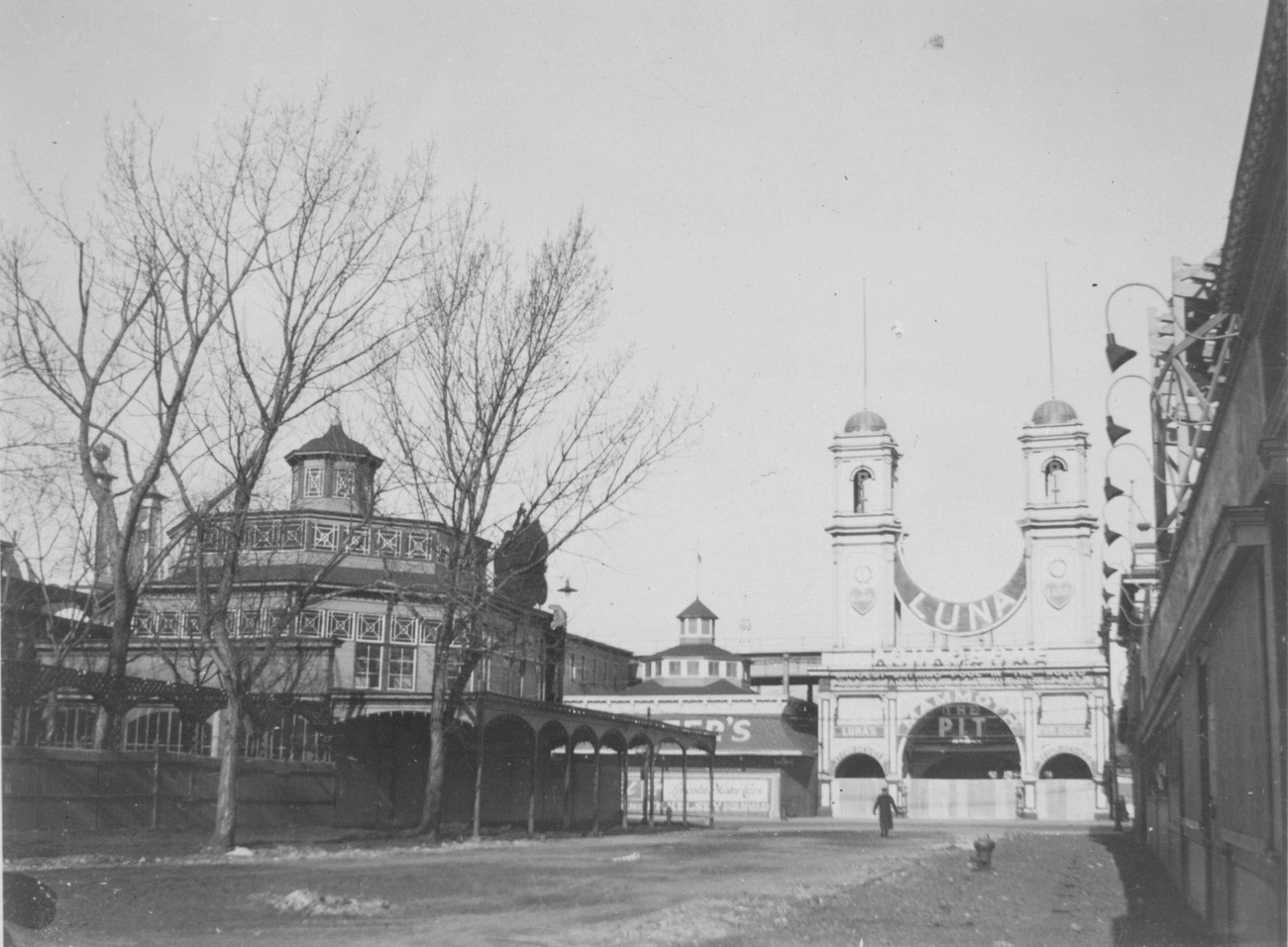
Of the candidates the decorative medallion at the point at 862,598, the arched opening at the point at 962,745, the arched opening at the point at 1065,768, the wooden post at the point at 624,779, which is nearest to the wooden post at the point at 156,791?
the wooden post at the point at 624,779

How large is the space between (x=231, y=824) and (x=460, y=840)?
6.22 meters

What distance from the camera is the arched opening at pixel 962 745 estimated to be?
6806 cm

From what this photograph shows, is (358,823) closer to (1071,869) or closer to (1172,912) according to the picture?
(1071,869)

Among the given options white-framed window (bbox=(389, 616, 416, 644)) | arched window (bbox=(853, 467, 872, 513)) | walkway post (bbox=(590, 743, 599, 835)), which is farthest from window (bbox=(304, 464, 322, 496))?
arched window (bbox=(853, 467, 872, 513))

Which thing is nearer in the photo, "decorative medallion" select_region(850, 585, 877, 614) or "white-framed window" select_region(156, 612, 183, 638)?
"white-framed window" select_region(156, 612, 183, 638)

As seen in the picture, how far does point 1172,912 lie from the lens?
15.8 m

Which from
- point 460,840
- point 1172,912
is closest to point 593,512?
point 460,840

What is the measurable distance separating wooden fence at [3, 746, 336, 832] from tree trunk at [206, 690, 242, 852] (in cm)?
296

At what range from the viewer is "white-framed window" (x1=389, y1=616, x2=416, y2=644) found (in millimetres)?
43656

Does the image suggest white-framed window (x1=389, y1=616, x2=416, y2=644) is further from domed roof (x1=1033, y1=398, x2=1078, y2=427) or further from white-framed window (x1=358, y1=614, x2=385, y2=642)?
domed roof (x1=1033, y1=398, x2=1078, y2=427)

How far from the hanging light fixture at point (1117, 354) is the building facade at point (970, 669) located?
5234 cm

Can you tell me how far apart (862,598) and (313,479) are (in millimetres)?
33002

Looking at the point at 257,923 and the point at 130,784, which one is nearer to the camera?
the point at 257,923

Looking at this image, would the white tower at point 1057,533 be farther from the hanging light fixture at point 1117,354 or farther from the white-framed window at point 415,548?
the hanging light fixture at point 1117,354
